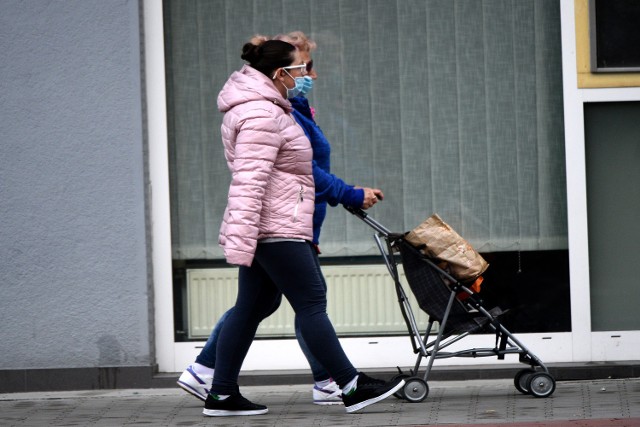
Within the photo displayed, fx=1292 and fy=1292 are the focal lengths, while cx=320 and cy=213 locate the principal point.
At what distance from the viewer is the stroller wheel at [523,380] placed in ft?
23.6

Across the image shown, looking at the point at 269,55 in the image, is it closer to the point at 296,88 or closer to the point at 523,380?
the point at 296,88

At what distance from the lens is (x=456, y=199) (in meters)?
8.33

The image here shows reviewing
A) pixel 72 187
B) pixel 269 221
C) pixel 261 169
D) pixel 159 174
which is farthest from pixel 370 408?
pixel 72 187

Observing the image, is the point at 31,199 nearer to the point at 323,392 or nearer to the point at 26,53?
the point at 26,53

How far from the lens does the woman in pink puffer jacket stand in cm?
645

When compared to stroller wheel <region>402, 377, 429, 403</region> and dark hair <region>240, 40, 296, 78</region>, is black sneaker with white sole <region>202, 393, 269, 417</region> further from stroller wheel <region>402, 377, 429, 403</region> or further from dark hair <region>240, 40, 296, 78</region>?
dark hair <region>240, 40, 296, 78</region>

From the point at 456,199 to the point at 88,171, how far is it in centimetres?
235

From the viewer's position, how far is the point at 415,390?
23.2ft

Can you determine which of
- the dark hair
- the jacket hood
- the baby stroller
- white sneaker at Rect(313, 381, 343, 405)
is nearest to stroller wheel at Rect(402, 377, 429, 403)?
the baby stroller

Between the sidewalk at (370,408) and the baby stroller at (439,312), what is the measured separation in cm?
12

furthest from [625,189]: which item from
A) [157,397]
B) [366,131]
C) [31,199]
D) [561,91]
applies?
[31,199]

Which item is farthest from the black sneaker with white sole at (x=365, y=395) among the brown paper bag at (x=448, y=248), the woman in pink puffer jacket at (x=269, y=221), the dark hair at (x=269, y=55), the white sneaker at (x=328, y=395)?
the dark hair at (x=269, y=55)

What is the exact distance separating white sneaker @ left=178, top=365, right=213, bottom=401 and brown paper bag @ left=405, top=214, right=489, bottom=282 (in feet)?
4.52

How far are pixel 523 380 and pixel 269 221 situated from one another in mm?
1762
